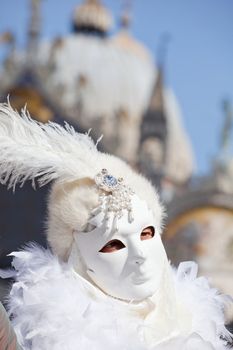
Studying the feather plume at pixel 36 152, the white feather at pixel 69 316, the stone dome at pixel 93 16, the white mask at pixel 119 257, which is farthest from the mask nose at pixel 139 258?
the stone dome at pixel 93 16

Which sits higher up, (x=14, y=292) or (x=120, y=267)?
(x=120, y=267)

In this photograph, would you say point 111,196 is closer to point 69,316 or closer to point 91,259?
point 91,259

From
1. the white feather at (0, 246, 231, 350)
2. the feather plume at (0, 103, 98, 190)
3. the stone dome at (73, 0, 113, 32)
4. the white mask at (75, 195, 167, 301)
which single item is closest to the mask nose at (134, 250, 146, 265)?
the white mask at (75, 195, 167, 301)

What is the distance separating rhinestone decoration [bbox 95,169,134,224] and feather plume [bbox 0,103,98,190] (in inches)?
1.5

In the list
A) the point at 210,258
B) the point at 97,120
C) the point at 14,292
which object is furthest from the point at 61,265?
the point at 97,120

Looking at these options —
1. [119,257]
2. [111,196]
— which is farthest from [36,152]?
[119,257]

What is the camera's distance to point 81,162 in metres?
1.88

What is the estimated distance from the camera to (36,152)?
6.07 ft

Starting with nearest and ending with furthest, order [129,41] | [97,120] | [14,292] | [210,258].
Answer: [14,292] → [210,258] → [97,120] → [129,41]

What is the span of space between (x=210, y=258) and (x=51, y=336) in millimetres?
11023

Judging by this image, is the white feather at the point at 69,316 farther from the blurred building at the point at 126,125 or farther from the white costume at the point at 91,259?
the blurred building at the point at 126,125

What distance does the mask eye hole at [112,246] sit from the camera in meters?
1.85

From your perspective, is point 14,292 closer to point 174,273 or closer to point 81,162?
point 81,162

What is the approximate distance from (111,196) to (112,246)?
0.41 feet
